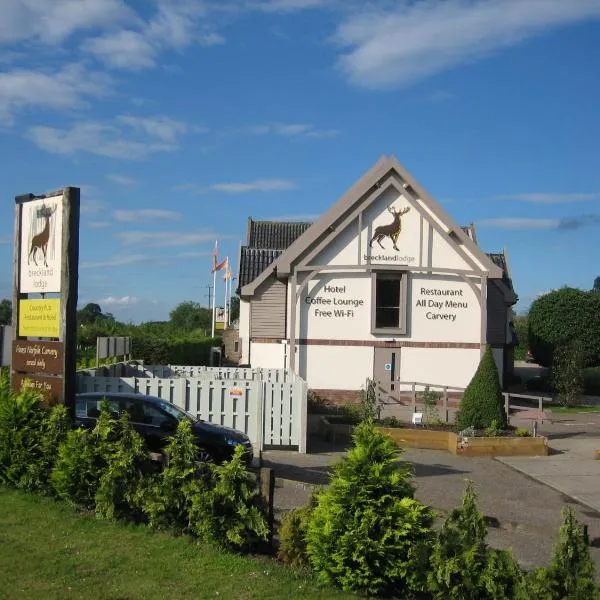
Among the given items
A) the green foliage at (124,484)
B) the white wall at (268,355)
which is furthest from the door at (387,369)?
the green foliage at (124,484)

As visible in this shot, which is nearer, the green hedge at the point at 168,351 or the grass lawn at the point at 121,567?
the grass lawn at the point at 121,567

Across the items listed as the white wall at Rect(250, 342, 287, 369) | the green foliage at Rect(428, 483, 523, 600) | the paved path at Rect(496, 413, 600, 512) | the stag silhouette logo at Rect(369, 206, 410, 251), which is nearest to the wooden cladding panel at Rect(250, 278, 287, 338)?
the white wall at Rect(250, 342, 287, 369)

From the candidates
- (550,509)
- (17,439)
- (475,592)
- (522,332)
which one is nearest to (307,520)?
(475,592)

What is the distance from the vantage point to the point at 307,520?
7.30 m

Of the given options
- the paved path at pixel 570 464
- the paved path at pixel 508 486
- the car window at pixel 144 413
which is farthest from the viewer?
the paved path at pixel 570 464

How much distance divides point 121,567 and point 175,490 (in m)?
1.24

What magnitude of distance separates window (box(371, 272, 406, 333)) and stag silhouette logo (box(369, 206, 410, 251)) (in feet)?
3.86

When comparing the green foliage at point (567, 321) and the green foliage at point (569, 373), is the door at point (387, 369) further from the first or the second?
the green foliage at point (567, 321)

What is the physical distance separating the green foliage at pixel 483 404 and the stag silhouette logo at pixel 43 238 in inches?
431

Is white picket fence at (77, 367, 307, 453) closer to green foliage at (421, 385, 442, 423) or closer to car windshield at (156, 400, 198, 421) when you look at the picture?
car windshield at (156, 400, 198, 421)

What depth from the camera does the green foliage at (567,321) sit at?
124ft

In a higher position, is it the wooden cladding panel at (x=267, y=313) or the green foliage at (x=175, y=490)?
the wooden cladding panel at (x=267, y=313)

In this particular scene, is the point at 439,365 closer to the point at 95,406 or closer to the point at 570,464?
the point at 570,464

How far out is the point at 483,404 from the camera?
1839 centimetres
